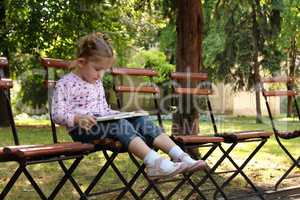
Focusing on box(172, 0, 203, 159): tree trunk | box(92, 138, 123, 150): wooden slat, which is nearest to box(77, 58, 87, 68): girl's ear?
box(92, 138, 123, 150): wooden slat

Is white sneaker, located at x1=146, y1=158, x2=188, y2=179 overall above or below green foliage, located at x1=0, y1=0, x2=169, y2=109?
below

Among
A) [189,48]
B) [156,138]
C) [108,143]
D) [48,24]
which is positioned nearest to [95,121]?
[108,143]

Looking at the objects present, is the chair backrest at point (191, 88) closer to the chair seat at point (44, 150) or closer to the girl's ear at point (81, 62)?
the girl's ear at point (81, 62)

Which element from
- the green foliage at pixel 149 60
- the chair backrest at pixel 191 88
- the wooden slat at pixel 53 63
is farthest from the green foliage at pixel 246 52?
the wooden slat at pixel 53 63

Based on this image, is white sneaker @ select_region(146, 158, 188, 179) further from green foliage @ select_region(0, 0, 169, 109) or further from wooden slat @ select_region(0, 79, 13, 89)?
green foliage @ select_region(0, 0, 169, 109)

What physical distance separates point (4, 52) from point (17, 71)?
153 cm

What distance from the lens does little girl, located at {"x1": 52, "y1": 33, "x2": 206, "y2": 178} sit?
383cm

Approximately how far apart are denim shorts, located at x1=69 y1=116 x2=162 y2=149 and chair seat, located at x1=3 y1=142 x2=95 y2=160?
200 mm

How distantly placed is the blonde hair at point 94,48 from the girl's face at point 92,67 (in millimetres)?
39

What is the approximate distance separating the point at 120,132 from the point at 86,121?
0.26 metres

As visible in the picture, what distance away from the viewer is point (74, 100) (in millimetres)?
4277

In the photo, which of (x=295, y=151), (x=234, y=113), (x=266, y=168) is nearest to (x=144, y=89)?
(x=266, y=168)

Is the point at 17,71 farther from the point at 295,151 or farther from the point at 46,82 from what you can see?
the point at 46,82

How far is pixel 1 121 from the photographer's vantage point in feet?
51.0
